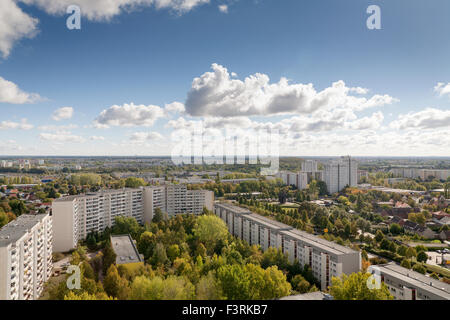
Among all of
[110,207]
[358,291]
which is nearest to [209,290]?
[358,291]

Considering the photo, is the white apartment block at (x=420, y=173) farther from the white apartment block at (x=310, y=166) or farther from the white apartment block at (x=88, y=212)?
the white apartment block at (x=88, y=212)

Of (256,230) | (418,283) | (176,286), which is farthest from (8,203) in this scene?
(418,283)

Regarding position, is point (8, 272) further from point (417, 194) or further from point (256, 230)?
point (417, 194)

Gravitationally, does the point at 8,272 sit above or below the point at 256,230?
above

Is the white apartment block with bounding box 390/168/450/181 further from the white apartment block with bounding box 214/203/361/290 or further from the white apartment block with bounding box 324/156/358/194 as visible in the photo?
the white apartment block with bounding box 214/203/361/290

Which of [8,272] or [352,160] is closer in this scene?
[8,272]

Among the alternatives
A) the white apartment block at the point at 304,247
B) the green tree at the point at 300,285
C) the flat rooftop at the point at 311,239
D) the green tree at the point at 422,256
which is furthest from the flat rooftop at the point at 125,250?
the green tree at the point at 422,256
